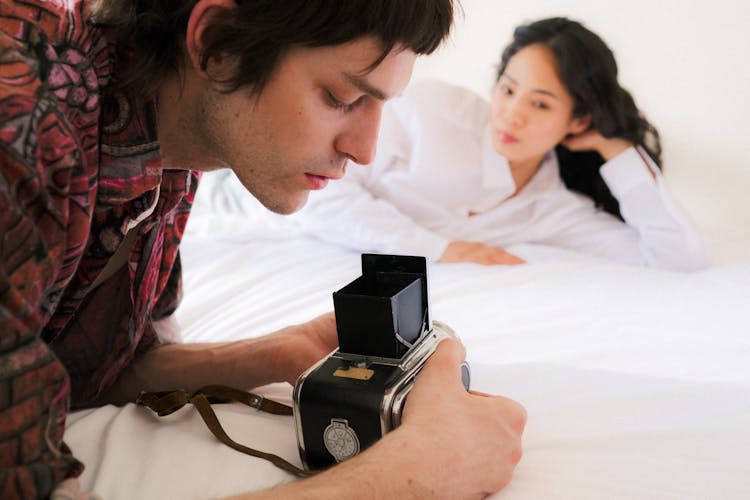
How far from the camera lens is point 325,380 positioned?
0.62 metres

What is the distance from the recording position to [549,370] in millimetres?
892

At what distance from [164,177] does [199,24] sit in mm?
178

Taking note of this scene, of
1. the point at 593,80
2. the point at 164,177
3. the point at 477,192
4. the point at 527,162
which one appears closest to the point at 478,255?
the point at 477,192

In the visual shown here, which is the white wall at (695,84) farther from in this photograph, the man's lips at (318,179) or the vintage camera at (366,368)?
the vintage camera at (366,368)

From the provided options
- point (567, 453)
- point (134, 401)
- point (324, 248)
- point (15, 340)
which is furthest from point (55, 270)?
point (324, 248)

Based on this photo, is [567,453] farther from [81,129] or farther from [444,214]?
[444,214]

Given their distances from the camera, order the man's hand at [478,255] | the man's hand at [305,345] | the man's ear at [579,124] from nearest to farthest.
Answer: the man's hand at [305,345]
the man's hand at [478,255]
the man's ear at [579,124]

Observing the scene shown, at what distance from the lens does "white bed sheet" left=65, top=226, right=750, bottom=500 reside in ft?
2.12

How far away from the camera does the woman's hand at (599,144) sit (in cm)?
172

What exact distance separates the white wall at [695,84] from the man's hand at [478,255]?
0.54m

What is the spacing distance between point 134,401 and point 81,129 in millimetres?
383

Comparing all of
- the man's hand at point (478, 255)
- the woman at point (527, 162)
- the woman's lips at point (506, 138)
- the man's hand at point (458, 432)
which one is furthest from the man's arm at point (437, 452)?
the woman's lips at point (506, 138)

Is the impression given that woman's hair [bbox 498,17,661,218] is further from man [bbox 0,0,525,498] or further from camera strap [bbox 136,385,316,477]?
camera strap [bbox 136,385,316,477]

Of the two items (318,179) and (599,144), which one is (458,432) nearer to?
(318,179)
